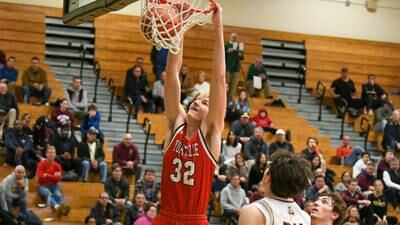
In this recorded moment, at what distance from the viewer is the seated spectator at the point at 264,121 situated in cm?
1833

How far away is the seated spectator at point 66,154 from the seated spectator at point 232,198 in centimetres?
260

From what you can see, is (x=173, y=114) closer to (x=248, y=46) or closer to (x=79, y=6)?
(x=79, y=6)

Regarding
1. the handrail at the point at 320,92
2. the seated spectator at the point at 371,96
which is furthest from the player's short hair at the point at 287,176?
the seated spectator at the point at 371,96

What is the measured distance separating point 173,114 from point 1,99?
421 inches

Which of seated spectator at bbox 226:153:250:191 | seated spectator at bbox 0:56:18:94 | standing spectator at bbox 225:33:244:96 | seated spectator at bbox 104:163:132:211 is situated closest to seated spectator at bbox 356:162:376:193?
seated spectator at bbox 226:153:250:191

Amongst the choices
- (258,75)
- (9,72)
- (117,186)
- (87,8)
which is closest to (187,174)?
(87,8)

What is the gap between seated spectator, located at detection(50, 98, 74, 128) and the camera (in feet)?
52.0

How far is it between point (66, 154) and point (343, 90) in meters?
8.21

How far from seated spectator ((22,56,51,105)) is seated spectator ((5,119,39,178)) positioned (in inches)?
85.8

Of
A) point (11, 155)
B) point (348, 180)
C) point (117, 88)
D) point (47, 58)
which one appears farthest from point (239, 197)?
point (47, 58)

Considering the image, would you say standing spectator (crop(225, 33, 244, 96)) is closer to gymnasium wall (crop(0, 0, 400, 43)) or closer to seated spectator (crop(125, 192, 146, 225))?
gymnasium wall (crop(0, 0, 400, 43))

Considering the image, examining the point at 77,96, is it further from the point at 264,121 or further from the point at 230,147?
the point at 264,121

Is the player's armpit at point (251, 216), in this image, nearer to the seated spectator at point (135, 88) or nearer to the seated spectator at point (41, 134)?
the seated spectator at point (41, 134)

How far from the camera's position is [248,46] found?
21750 mm
